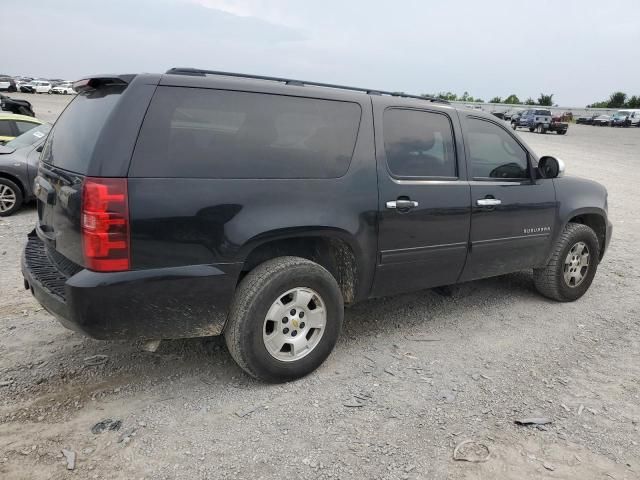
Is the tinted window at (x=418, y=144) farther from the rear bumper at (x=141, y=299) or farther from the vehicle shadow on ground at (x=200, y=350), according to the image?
the rear bumper at (x=141, y=299)

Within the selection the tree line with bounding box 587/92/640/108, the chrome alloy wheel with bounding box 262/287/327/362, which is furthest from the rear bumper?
the tree line with bounding box 587/92/640/108

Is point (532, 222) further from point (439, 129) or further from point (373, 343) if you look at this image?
point (373, 343)

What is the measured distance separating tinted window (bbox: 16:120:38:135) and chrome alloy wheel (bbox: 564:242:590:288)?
935 cm

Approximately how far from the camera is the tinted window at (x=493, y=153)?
420cm

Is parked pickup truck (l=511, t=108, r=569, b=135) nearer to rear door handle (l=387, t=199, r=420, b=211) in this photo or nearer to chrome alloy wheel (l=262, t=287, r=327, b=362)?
rear door handle (l=387, t=199, r=420, b=211)

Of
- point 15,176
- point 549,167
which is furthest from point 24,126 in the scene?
point 549,167

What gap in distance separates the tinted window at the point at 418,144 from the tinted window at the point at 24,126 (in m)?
8.49

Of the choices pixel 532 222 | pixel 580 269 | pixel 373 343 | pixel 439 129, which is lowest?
pixel 373 343

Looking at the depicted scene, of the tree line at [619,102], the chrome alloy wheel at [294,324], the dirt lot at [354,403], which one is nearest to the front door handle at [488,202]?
the dirt lot at [354,403]

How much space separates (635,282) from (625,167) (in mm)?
13305

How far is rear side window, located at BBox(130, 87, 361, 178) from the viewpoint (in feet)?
9.01

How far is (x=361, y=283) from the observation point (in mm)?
3602

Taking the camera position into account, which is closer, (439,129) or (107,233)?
(107,233)

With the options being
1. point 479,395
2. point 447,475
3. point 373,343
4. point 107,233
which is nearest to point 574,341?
point 479,395
